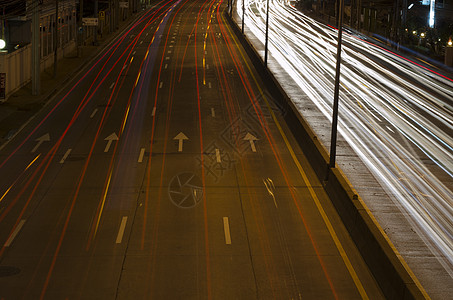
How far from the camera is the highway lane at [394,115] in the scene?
21286 mm

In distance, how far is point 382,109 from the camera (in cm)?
3662

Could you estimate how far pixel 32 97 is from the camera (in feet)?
125

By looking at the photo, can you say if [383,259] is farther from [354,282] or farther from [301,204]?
[301,204]

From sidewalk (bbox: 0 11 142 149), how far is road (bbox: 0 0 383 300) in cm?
60

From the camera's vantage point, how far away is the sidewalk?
3167 centimetres

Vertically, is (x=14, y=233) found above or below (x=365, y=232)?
below

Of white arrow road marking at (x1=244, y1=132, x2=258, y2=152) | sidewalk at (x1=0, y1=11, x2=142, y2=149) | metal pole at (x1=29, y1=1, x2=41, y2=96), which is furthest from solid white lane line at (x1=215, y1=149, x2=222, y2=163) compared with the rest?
metal pole at (x1=29, y1=1, x2=41, y2=96)

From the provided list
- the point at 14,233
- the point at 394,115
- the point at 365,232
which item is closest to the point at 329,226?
the point at 365,232

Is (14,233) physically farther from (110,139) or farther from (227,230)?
(110,139)

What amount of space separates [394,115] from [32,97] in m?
19.5

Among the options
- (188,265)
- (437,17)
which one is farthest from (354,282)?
(437,17)

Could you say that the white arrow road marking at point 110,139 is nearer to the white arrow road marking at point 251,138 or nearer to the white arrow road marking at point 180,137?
the white arrow road marking at point 180,137

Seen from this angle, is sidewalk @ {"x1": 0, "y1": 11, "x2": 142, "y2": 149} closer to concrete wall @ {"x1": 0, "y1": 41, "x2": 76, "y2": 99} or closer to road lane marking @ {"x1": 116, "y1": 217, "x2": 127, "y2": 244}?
concrete wall @ {"x1": 0, "y1": 41, "x2": 76, "y2": 99}

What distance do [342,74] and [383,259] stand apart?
34776 mm
